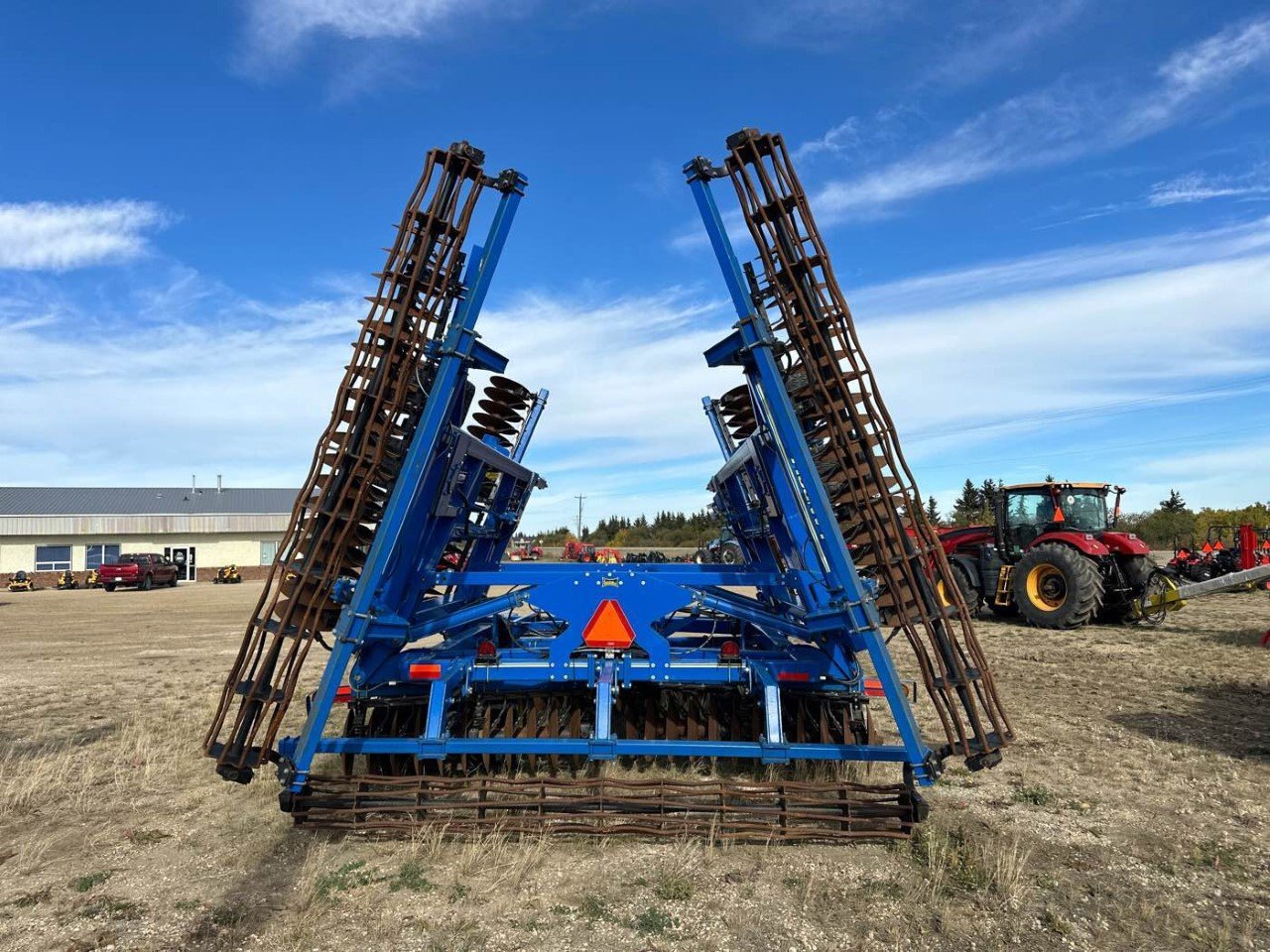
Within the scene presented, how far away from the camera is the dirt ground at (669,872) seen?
3.48m

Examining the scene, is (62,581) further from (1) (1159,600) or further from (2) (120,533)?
(1) (1159,600)

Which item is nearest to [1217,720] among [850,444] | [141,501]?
[850,444]

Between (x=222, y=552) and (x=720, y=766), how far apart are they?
38.1 meters

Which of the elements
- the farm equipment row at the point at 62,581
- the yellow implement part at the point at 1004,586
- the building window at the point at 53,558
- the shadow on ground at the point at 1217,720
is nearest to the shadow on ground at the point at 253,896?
the shadow on ground at the point at 1217,720

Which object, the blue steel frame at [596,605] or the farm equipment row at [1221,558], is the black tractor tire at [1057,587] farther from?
the blue steel frame at [596,605]

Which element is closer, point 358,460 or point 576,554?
point 358,460

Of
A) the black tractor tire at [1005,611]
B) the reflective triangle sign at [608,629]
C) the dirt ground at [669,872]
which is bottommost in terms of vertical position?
the dirt ground at [669,872]

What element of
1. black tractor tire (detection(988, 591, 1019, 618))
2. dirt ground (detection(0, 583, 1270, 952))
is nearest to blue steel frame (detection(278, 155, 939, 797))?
dirt ground (detection(0, 583, 1270, 952))

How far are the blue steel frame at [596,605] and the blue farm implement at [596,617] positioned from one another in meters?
0.02

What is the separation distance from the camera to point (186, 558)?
124 ft

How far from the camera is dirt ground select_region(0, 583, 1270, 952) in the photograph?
348 centimetres

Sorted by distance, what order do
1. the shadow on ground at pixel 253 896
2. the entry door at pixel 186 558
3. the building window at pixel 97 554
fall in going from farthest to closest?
the entry door at pixel 186 558 < the building window at pixel 97 554 < the shadow on ground at pixel 253 896

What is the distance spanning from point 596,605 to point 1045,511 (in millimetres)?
12496

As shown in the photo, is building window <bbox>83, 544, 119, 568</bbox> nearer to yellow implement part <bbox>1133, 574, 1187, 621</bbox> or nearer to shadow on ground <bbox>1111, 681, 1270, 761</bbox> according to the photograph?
yellow implement part <bbox>1133, 574, 1187, 621</bbox>
